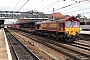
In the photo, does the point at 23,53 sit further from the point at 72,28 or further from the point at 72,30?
the point at 72,28

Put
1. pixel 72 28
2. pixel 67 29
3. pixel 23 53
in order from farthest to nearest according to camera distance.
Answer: pixel 72 28
pixel 67 29
pixel 23 53

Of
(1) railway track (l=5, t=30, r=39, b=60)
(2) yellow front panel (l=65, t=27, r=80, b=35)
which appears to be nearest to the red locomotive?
(2) yellow front panel (l=65, t=27, r=80, b=35)

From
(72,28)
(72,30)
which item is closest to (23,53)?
(72,30)

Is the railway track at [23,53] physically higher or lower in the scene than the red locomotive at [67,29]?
lower

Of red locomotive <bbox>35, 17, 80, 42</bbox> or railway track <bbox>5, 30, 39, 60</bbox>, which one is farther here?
red locomotive <bbox>35, 17, 80, 42</bbox>

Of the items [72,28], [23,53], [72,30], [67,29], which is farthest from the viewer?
→ [72,28]

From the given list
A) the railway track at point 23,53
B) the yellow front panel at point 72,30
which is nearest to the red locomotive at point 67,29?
the yellow front panel at point 72,30

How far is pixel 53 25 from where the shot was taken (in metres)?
28.5

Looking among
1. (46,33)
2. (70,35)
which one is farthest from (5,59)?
(46,33)

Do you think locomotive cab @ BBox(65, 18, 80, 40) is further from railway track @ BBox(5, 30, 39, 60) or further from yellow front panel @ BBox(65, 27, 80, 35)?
railway track @ BBox(5, 30, 39, 60)

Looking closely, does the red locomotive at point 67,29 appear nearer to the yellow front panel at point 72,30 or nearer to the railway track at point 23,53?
the yellow front panel at point 72,30

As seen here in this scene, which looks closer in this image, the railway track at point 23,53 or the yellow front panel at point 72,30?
the railway track at point 23,53

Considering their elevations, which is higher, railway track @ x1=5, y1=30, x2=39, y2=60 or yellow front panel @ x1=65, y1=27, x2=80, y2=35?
yellow front panel @ x1=65, y1=27, x2=80, y2=35

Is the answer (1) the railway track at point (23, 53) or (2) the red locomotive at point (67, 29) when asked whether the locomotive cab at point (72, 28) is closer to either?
(2) the red locomotive at point (67, 29)
